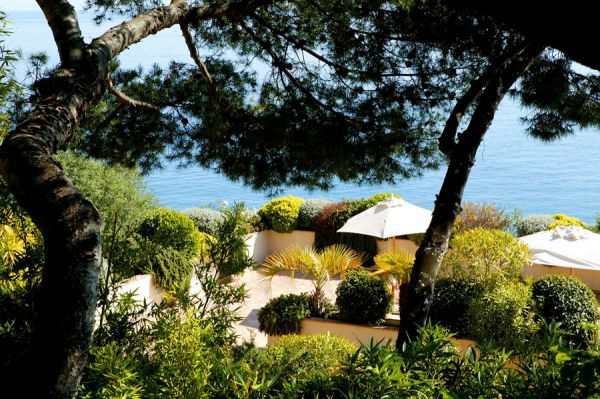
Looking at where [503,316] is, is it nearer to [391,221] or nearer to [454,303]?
[454,303]

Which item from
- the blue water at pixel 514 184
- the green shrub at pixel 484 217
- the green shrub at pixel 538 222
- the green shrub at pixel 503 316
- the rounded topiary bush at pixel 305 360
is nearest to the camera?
the rounded topiary bush at pixel 305 360

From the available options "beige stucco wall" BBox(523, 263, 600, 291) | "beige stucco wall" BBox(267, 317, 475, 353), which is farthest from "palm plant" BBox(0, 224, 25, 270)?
"beige stucco wall" BBox(523, 263, 600, 291)

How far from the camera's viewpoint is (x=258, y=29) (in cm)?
518

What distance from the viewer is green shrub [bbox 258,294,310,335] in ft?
23.8

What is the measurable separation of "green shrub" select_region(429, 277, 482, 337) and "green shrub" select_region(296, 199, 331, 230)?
565 cm

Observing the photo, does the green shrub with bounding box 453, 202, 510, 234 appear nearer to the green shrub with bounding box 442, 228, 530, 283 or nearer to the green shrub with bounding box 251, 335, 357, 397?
the green shrub with bounding box 442, 228, 530, 283

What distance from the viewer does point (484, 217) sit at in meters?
11.3

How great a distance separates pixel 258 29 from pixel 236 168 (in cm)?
114

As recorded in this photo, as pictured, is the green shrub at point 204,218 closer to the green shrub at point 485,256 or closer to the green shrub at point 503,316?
the green shrub at point 485,256

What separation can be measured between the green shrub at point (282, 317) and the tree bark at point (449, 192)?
3440 mm

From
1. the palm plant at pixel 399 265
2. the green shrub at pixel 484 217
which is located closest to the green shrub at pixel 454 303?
the palm plant at pixel 399 265

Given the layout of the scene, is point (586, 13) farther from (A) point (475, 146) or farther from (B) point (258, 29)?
(B) point (258, 29)

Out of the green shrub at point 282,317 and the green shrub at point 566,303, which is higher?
the green shrub at point 566,303

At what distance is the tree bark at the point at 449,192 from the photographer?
152 inches
